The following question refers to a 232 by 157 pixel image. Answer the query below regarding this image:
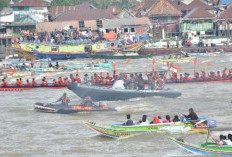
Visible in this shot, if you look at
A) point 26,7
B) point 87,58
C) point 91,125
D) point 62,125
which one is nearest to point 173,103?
point 62,125

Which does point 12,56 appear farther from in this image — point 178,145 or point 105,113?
point 178,145

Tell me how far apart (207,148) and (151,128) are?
411cm

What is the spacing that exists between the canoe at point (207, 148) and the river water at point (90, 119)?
353 mm

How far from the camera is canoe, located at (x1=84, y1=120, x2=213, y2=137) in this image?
103ft

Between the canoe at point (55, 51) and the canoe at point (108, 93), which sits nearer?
the canoe at point (108, 93)

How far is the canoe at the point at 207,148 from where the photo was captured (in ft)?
90.1

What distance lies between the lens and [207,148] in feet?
91.1

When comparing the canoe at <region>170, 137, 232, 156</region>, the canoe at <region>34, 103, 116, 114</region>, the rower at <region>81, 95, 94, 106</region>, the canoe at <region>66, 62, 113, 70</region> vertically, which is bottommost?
the canoe at <region>170, 137, 232, 156</region>

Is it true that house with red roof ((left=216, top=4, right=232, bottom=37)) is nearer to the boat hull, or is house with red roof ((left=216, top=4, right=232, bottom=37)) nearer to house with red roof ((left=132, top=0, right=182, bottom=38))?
house with red roof ((left=132, top=0, right=182, bottom=38))

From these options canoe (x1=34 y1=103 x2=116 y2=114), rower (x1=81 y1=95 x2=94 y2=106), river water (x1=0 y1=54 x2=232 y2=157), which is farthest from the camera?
canoe (x1=34 y1=103 x2=116 y2=114)

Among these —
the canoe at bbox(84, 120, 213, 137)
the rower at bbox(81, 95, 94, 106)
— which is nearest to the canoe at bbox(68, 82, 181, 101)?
the rower at bbox(81, 95, 94, 106)

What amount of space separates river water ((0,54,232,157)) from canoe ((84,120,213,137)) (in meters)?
0.27

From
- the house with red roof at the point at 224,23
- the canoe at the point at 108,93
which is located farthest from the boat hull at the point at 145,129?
the house with red roof at the point at 224,23

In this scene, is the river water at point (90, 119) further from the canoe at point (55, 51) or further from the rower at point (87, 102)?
the canoe at point (55, 51)
